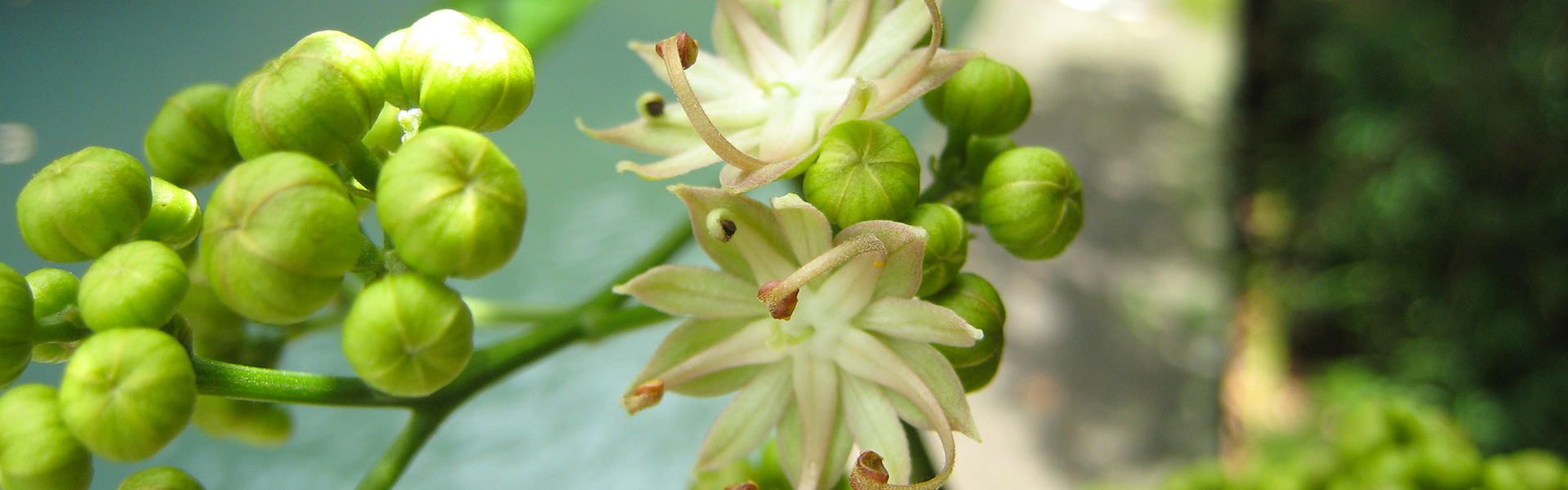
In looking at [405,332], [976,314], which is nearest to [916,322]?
[976,314]

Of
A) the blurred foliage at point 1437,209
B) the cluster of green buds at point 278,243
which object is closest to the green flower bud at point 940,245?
the cluster of green buds at point 278,243

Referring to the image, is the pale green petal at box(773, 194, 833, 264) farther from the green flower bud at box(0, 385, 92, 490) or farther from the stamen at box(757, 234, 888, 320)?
the green flower bud at box(0, 385, 92, 490)

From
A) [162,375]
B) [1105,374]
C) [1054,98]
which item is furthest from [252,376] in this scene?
[1054,98]

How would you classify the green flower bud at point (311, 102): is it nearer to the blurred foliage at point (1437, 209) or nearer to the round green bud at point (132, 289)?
the round green bud at point (132, 289)

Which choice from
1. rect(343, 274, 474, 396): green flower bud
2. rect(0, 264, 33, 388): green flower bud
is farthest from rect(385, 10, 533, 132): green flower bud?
rect(0, 264, 33, 388): green flower bud

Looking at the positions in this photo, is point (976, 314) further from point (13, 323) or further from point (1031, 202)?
point (13, 323)

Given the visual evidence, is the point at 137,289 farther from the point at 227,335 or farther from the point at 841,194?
the point at 841,194
